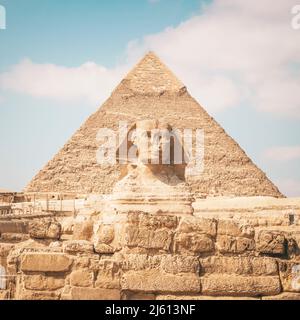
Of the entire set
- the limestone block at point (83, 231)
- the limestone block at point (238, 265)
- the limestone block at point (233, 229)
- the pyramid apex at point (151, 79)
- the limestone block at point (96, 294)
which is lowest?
the limestone block at point (96, 294)

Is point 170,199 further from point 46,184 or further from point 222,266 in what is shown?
point 46,184

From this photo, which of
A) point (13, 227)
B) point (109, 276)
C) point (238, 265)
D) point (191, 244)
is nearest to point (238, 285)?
point (238, 265)

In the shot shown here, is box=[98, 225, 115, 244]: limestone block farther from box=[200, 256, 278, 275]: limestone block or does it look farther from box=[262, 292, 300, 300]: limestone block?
box=[262, 292, 300, 300]: limestone block

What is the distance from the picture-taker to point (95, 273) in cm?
471

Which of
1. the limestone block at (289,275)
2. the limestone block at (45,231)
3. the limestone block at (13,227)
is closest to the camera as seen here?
the limestone block at (289,275)

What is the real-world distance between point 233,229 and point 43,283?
1.16 metres

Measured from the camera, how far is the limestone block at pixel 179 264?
4.67 meters

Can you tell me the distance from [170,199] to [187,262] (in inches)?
296

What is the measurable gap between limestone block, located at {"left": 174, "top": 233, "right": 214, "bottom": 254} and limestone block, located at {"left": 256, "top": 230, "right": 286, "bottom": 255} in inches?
11.9

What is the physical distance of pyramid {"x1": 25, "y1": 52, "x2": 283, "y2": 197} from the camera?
122 metres

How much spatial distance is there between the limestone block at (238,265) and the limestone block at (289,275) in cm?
5

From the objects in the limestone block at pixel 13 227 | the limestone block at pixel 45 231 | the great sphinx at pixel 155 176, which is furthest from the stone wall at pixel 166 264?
the limestone block at pixel 13 227

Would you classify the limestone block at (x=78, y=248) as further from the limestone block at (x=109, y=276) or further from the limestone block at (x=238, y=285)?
the limestone block at (x=238, y=285)
